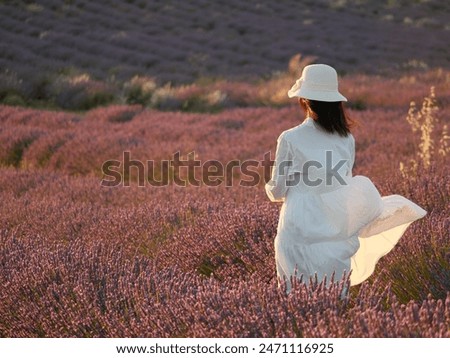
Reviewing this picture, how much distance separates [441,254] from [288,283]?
657 millimetres

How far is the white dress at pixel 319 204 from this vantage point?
2.52 m

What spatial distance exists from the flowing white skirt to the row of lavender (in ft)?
0.55

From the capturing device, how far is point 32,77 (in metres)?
12.0

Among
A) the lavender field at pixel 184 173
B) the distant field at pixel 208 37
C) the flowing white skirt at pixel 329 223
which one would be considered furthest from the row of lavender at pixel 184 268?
the distant field at pixel 208 37

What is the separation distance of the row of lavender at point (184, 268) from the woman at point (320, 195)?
0.19 metres

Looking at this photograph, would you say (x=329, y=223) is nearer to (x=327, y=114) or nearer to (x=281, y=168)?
(x=281, y=168)

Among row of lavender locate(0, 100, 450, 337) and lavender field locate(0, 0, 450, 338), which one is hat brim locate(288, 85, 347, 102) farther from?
lavender field locate(0, 0, 450, 338)

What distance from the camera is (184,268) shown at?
120 inches

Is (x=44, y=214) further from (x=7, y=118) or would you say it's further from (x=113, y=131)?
(x=7, y=118)

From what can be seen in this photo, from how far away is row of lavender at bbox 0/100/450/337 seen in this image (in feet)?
6.22

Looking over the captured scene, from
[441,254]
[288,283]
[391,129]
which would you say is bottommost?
[391,129]

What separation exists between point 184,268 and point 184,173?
133 inches

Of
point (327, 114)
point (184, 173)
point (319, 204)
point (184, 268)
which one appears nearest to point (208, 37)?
point (184, 173)
